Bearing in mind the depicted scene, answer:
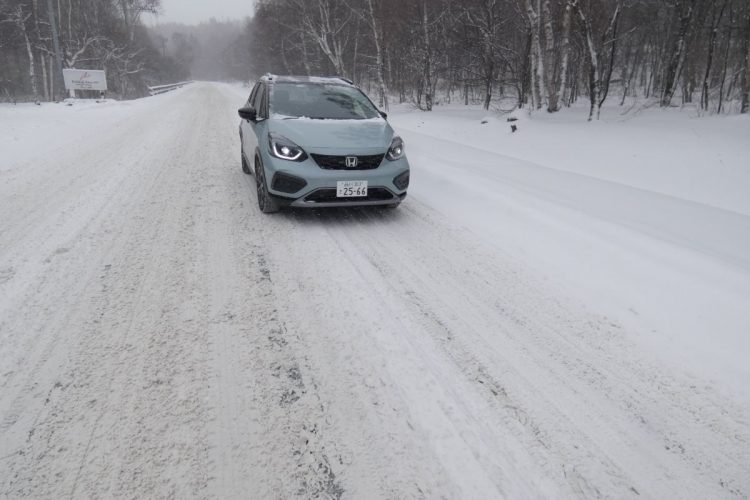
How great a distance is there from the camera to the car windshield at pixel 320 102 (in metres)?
5.61

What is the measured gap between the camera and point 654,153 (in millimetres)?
8016

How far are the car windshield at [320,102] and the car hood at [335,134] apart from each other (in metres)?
0.30

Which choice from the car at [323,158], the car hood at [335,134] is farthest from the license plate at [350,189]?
the car hood at [335,134]

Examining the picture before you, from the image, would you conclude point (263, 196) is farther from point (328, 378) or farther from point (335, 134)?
point (328, 378)

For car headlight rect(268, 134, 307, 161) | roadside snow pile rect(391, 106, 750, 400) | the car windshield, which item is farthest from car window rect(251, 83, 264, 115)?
roadside snow pile rect(391, 106, 750, 400)

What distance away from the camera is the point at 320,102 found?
5926mm

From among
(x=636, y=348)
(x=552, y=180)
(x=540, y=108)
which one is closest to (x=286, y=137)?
(x=636, y=348)

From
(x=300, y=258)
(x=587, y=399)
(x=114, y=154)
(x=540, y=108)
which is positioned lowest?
(x=587, y=399)

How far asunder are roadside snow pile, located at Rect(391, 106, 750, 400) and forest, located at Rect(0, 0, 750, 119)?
3.70 meters

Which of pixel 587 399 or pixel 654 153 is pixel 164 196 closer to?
pixel 587 399

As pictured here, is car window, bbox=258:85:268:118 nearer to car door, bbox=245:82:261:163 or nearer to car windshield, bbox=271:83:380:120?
car windshield, bbox=271:83:380:120

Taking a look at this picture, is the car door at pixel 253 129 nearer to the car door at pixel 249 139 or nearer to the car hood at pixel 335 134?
the car door at pixel 249 139

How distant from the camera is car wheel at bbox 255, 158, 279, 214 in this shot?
502 centimetres

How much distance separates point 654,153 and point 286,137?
7.04 m
